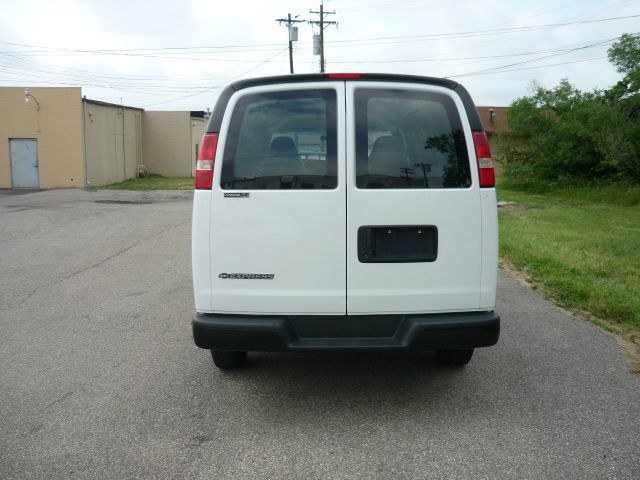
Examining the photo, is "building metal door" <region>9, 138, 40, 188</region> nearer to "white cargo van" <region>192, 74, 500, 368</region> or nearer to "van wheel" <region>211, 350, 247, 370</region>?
"van wheel" <region>211, 350, 247, 370</region>

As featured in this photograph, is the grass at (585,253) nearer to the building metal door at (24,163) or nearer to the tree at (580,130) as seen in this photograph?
the tree at (580,130)

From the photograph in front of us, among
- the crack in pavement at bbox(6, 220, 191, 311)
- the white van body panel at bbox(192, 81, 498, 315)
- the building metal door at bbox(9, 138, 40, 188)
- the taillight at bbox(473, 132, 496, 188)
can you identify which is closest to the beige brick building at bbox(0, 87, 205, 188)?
the building metal door at bbox(9, 138, 40, 188)

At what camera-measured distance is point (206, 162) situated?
13.1 feet

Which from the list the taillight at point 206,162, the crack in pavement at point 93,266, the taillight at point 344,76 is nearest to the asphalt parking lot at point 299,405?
the crack in pavement at point 93,266

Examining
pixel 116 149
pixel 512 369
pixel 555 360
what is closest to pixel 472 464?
pixel 512 369

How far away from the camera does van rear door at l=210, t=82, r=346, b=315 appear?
391 cm

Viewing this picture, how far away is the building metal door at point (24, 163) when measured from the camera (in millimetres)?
32344

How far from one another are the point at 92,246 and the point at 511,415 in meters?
9.53

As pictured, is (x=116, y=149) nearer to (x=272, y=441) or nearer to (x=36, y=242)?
(x=36, y=242)

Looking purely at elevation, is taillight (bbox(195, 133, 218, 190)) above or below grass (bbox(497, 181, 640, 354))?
above

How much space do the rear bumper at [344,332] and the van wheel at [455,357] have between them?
0.97 metres

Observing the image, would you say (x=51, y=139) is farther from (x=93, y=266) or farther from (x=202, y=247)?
(x=202, y=247)

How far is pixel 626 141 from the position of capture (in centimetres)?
1892

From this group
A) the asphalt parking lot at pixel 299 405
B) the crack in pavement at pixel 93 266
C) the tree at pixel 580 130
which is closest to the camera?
the asphalt parking lot at pixel 299 405
